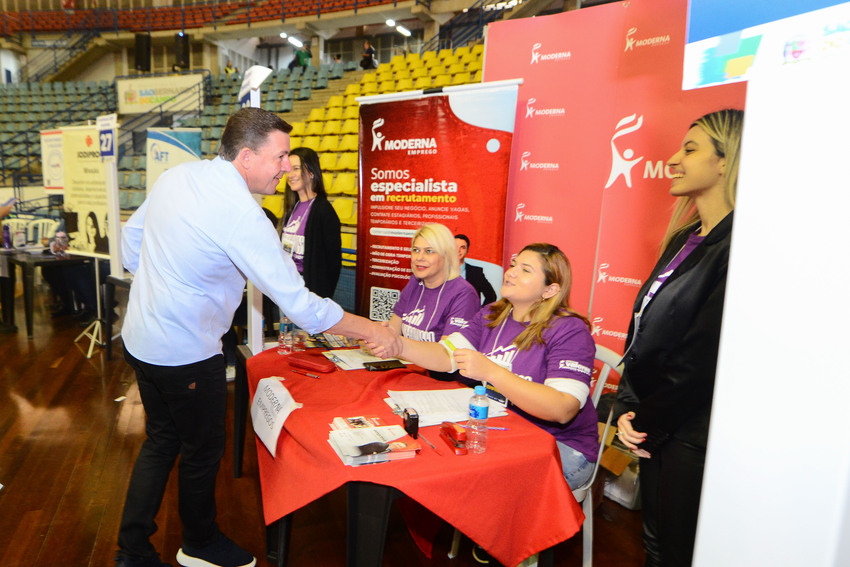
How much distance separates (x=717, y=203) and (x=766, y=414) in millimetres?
867

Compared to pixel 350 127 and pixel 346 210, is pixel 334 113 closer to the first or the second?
pixel 350 127

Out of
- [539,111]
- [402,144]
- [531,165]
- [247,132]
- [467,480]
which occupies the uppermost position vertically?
[539,111]

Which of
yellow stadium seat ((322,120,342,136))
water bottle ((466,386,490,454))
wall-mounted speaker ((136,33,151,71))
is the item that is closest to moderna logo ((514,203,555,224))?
water bottle ((466,386,490,454))

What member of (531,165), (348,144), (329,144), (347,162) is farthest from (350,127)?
(531,165)

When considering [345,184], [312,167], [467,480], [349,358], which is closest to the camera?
[467,480]

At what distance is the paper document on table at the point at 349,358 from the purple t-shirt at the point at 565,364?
1.87 feet

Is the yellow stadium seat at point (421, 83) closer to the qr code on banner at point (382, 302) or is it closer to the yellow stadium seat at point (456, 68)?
the yellow stadium seat at point (456, 68)

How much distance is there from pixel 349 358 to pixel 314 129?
746cm

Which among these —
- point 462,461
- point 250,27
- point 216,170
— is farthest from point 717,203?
point 250,27

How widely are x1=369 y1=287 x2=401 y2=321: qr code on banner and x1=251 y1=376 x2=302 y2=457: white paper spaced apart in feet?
Answer: 6.27

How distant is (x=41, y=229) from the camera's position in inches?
257

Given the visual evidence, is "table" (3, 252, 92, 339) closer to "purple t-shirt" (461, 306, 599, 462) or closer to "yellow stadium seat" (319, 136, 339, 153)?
"yellow stadium seat" (319, 136, 339, 153)

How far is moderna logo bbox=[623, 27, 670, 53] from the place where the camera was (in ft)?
8.44

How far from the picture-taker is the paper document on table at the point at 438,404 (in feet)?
5.09
